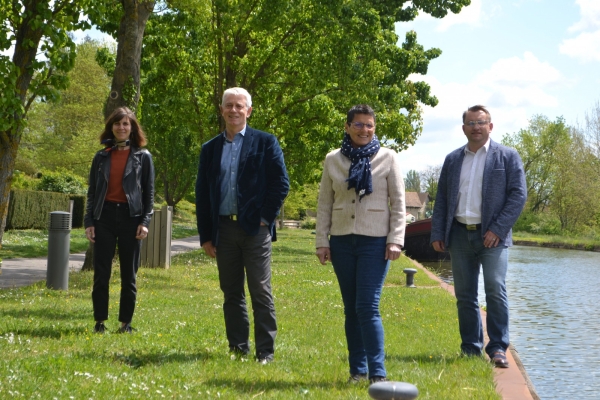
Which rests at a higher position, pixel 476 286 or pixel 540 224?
pixel 540 224

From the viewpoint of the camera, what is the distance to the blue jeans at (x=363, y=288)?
5.57m

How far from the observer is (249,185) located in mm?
6367

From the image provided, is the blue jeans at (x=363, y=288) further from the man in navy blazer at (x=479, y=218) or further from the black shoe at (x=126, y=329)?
the black shoe at (x=126, y=329)

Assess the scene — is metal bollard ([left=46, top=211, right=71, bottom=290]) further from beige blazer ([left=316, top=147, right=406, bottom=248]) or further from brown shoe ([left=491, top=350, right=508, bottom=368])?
brown shoe ([left=491, top=350, right=508, bottom=368])

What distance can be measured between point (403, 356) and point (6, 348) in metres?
3.51

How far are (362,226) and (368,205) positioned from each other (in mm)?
163

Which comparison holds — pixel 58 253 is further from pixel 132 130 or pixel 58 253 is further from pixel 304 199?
pixel 304 199

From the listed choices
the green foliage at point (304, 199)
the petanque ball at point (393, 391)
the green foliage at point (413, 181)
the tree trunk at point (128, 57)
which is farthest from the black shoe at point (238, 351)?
the green foliage at point (413, 181)

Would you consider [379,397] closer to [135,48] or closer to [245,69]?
[135,48]

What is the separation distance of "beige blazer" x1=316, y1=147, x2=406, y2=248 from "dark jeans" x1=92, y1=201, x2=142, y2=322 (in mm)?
2378

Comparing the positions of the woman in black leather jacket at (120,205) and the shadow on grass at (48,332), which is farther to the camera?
the woman in black leather jacket at (120,205)

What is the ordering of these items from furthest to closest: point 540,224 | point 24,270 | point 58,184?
point 540,224 → point 58,184 → point 24,270

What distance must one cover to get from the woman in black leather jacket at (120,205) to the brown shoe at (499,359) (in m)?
3.43

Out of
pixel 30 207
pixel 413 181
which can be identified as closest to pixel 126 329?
pixel 30 207
